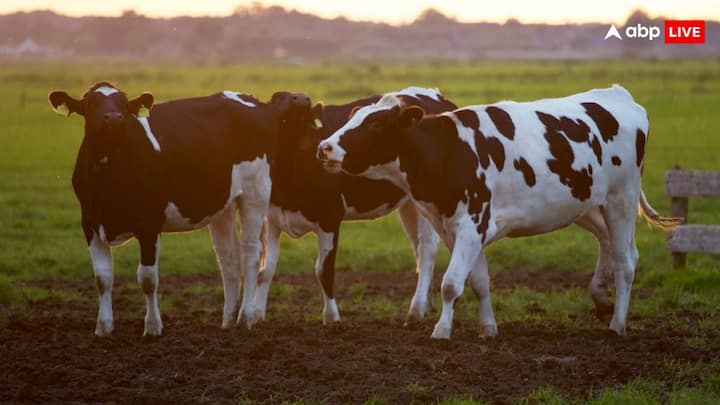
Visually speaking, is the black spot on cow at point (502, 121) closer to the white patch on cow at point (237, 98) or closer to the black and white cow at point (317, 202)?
the black and white cow at point (317, 202)

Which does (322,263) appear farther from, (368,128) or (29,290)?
(29,290)

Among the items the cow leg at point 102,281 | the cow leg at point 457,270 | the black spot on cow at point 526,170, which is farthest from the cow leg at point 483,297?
the cow leg at point 102,281

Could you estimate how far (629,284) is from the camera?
→ 11664 millimetres

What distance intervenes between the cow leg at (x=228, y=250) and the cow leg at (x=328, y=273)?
0.83 m

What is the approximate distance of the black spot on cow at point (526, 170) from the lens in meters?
10.8

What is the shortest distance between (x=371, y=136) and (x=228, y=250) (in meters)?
2.64

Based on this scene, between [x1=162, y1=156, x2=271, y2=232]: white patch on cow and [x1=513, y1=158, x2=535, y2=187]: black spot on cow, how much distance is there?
2.63 meters

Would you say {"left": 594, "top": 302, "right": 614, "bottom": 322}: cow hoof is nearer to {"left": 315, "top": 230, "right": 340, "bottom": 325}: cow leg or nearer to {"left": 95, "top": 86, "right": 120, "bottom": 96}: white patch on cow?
{"left": 315, "top": 230, "right": 340, "bottom": 325}: cow leg

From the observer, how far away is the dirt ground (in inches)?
335

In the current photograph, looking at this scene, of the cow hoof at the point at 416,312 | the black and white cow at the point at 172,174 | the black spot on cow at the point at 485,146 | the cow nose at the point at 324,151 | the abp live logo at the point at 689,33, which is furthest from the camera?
the abp live logo at the point at 689,33

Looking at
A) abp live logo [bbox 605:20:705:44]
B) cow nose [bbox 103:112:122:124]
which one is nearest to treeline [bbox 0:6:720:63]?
abp live logo [bbox 605:20:705:44]

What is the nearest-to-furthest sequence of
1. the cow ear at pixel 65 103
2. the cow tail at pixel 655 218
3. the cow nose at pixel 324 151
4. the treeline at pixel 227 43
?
the cow nose at pixel 324 151 < the cow ear at pixel 65 103 < the cow tail at pixel 655 218 < the treeline at pixel 227 43

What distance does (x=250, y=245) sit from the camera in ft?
39.7

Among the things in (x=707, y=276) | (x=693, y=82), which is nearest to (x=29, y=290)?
(x=707, y=276)
